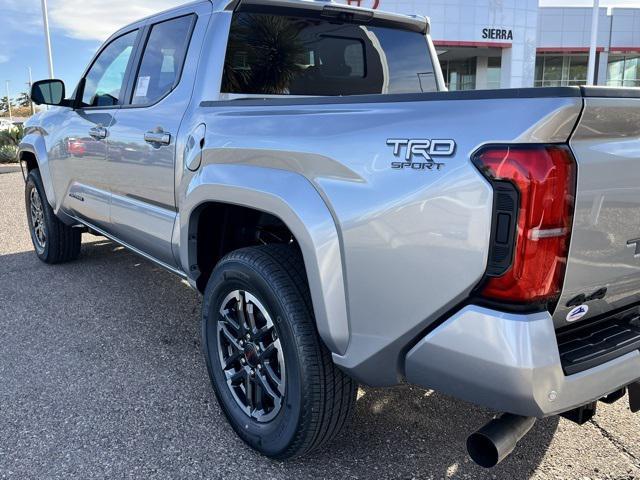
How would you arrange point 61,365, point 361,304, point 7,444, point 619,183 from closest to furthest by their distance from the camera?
point 619,183 → point 361,304 → point 7,444 → point 61,365

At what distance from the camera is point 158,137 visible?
3201mm

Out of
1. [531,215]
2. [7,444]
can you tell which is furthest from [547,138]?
[7,444]

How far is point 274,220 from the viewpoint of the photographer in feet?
9.20

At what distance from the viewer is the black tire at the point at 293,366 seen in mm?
2238

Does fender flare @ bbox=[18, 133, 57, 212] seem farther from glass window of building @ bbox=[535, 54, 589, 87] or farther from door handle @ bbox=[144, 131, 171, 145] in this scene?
glass window of building @ bbox=[535, 54, 589, 87]

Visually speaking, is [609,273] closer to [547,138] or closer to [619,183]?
[619,183]

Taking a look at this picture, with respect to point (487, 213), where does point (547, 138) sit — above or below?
above

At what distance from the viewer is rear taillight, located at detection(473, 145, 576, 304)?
160 cm

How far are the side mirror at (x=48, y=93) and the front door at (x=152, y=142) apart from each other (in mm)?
1093

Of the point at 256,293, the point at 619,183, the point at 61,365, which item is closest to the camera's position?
the point at 619,183

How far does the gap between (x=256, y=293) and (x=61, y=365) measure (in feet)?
5.70

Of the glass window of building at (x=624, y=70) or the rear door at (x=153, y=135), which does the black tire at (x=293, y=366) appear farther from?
the glass window of building at (x=624, y=70)

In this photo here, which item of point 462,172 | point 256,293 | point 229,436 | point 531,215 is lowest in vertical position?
point 229,436

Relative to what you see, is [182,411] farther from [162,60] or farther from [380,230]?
[162,60]
